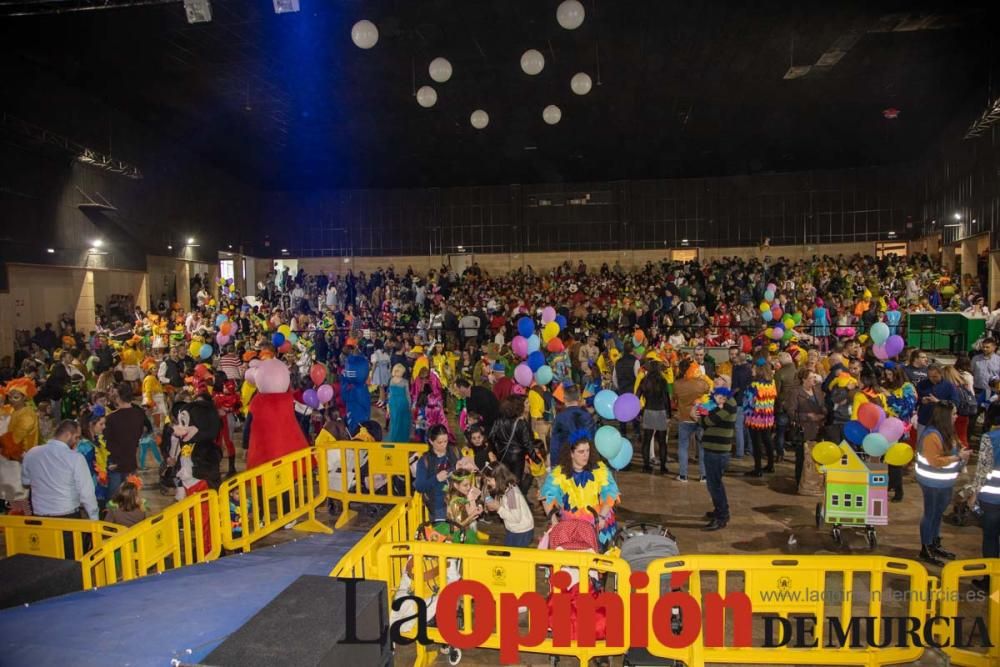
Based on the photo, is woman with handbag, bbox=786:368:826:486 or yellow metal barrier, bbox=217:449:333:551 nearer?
yellow metal barrier, bbox=217:449:333:551

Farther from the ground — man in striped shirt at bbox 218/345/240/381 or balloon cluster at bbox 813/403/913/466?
man in striped shirt at bbox 218/345/240/381

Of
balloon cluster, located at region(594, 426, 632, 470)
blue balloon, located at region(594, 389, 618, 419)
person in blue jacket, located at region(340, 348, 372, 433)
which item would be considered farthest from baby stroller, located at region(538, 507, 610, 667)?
person in blue jacket, located at region(340, 348, 372, 433)

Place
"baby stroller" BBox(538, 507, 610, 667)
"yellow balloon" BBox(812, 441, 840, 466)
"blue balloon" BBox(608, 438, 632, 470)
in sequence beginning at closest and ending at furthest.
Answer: "baby stroller" BBox(538, 507, 610, 667) < "yellow balloon" BBox(812, 441, 840, 466) < "blue balloon" BBox(608, 438, 632, 470)

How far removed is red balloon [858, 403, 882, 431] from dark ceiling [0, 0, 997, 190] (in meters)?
8.65

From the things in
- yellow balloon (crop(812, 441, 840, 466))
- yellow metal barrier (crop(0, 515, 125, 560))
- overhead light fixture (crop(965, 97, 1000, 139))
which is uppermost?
overhead light fixture (crop(965, 97, 1000, 139))

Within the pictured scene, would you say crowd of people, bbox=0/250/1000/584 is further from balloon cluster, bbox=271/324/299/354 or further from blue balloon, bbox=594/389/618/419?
blue balloon, bbox=594/389/618/419

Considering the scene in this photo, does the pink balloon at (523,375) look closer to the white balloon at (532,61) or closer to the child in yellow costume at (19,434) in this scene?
the white balloon at (532,61)

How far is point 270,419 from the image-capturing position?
7352 mm

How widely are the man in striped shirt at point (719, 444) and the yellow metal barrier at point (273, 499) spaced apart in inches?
165

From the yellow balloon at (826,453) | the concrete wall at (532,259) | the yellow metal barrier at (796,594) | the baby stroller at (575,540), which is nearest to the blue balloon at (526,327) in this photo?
the yellow balloon at (826,453)

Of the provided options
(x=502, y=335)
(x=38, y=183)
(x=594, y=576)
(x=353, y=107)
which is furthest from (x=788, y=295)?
(x=38, y=183)

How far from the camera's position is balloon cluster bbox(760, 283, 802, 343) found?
14.3m

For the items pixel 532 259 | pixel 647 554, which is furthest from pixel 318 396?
pixel 532 259

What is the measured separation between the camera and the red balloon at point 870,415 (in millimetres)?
6750
